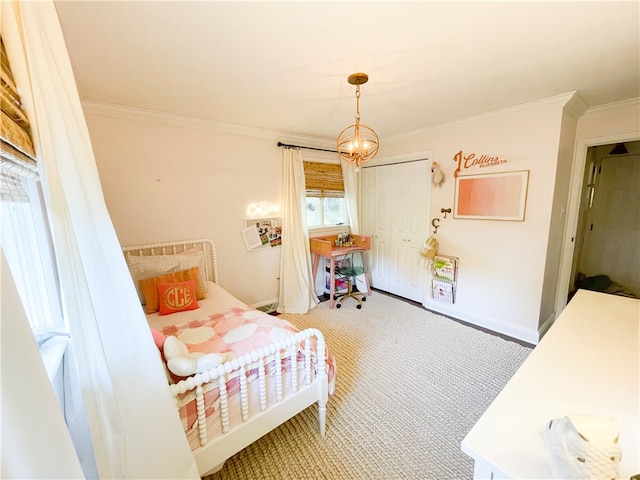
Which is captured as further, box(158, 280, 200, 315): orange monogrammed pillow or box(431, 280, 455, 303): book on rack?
box(431, 280, 455, 303): book on rack

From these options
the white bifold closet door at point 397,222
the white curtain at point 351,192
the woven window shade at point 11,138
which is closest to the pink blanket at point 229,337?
the woven window shade at point 11,138

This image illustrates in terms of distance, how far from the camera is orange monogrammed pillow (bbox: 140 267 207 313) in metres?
2.20

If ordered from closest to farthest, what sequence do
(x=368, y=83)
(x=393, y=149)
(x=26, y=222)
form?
(x=26, y=222) < (x=368, y=83) < (x=393, y=149)

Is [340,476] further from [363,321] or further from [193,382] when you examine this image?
[363,321]

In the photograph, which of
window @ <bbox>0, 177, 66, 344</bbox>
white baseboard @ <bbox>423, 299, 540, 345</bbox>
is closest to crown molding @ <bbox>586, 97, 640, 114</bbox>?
white baseboard @ <bbox>423, 299, 540, 345</bbox>

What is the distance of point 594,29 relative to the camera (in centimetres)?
135

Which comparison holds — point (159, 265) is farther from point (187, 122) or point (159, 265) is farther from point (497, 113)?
point (497, 113)

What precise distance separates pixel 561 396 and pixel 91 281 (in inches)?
63.8

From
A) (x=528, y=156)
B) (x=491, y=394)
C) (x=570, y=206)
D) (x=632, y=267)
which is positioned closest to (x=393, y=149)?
(x=528, y=156)

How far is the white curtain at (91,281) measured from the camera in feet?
2.49

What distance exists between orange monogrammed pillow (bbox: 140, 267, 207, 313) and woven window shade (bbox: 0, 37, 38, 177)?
1.37 metres

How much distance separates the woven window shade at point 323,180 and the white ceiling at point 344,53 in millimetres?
1186

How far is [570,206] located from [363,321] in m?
2.50

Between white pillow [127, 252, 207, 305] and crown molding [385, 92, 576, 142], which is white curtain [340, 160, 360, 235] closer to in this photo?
crown molding [385, 92, 576, 142]
